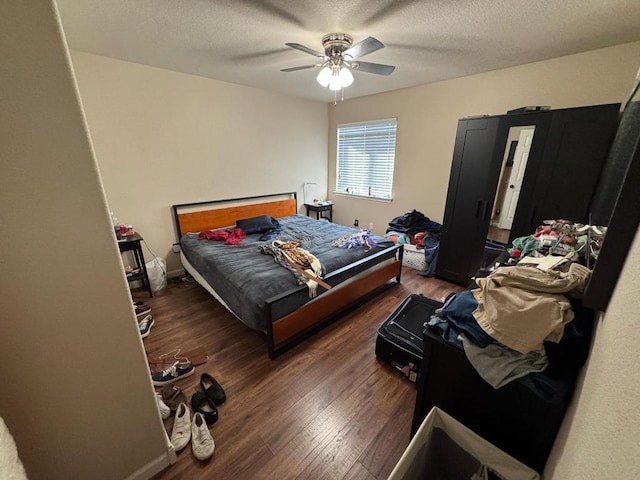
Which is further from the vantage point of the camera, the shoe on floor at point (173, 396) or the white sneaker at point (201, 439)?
the shoe on floor at point (173, 396)

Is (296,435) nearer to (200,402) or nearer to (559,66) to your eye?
(200,402)

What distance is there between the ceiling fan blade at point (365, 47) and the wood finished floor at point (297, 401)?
7.64 feet

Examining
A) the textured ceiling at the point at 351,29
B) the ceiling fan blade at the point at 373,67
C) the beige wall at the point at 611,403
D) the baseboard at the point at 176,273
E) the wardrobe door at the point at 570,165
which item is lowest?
the baseboard at the point at 176,273

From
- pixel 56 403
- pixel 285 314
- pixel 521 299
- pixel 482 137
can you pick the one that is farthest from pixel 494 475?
pixel 482 137

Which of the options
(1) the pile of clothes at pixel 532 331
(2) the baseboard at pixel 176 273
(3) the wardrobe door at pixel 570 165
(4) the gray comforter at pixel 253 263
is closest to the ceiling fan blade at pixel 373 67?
(3) the wardrobe door at pixel 570 165

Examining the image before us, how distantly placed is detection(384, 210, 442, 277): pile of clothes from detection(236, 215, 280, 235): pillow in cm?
179

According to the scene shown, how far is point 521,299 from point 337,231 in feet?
8.81

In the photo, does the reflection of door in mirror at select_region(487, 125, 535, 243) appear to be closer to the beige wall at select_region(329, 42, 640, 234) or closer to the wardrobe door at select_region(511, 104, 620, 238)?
the wardrobe door at select_region(511, 104, 620, 238)

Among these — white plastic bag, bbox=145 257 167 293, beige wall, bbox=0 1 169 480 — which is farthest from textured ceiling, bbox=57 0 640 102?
white plastic bag, bbox=145 257 167 293

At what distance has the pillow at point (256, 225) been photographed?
3477 mm

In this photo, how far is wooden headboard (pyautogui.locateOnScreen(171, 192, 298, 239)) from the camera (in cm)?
343

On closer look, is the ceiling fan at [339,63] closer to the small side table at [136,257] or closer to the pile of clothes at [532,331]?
the pile of clothes at [532,331]

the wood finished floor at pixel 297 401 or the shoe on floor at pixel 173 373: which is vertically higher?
the shoe on floor at pixel 173 373

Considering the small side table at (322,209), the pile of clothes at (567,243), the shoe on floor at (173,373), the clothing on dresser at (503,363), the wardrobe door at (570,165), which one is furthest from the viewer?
the small side table at (322,209)
